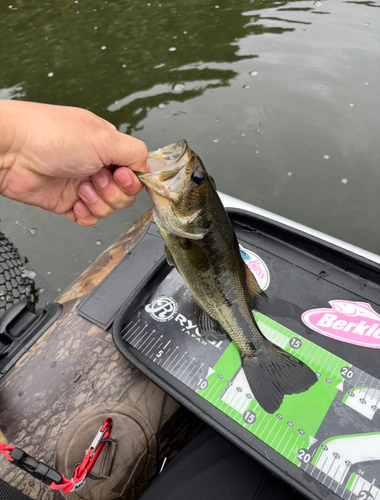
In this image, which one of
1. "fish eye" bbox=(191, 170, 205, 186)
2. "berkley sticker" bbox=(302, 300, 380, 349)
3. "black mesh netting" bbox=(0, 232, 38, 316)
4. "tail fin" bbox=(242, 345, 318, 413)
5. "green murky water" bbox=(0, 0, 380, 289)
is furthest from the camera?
"green murky water" bbox=(0, 0, 380, 289)

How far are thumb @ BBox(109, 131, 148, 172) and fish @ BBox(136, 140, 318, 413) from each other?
73mm

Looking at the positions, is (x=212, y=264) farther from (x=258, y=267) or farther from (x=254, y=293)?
(x=258, y=267)

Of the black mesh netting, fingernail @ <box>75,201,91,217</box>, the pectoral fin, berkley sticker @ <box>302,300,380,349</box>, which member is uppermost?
fingernail @ <box>75,201,91,217</box>

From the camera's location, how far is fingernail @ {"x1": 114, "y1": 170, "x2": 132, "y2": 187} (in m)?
1.59

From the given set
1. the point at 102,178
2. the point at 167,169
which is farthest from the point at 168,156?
the point at 102,178

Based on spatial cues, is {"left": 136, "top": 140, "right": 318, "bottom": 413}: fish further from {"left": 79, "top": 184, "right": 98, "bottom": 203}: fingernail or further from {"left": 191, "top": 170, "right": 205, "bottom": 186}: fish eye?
{"left": 79, "top": 184, "right": 98, "bottom": 203}: fingernail

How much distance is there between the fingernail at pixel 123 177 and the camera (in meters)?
1.59

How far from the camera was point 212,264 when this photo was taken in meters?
1.72

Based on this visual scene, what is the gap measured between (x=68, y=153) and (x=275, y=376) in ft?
4.85

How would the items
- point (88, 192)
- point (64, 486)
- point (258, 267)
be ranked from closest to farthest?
point (64, 486) → point (88, 192) → point (258, 267)

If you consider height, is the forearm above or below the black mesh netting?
above

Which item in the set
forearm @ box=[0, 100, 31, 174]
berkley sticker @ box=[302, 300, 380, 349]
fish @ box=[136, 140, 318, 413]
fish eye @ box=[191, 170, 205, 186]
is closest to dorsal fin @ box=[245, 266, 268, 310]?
fish @ box=[136, 140, 318, 413]

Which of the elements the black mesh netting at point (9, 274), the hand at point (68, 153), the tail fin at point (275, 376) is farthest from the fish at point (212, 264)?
the black mesh netting at point (9, 274)

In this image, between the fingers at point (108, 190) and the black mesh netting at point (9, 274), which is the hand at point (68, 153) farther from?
the black mesh netting at point (9, 274)
